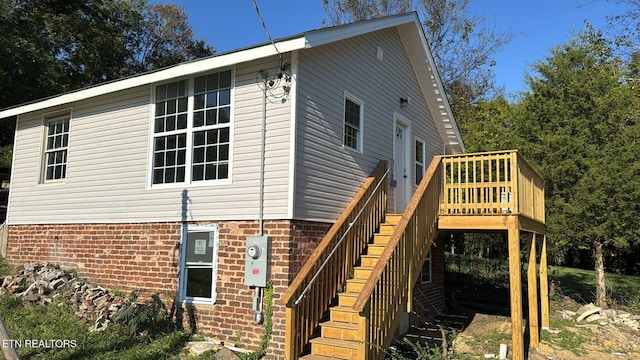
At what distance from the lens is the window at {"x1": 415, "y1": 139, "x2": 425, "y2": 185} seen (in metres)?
12.5

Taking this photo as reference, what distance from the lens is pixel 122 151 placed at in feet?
30.3

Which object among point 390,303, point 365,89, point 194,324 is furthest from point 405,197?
point 194,324

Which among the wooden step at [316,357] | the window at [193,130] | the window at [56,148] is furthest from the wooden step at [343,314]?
the window at [56,148]

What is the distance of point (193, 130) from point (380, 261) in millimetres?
4109

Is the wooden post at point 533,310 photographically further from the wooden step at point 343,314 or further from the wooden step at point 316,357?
the wooden step at point 316,357

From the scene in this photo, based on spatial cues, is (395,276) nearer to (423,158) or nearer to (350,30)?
(350,30)

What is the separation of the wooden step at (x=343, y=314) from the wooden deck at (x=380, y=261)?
0.01 meters

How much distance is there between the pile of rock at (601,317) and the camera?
12266mm

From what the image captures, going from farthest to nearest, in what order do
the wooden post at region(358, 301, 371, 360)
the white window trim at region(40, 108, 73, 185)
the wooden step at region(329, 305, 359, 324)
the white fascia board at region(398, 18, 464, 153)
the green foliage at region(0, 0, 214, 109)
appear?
1. the green foliage at region(0, 0, 214, 109)
2. the white fascia board at region(398, 18, 464, 153)
3. the white window trim at region(40, 108, 73, 185)
4. the wooden step at region(329, 305, 359, 324)
5. the wooden post at region(358, 301, 371, 360)

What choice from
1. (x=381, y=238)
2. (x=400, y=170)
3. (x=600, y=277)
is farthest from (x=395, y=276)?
(x=600, y=277)

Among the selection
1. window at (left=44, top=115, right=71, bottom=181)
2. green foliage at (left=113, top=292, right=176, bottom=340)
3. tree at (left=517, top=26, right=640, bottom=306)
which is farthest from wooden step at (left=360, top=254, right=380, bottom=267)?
tree at (left=517, top=26, right=640, bottom=306)

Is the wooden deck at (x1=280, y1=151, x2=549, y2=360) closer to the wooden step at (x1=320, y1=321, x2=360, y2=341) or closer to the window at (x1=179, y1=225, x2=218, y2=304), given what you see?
the wooden step at (x1=320, y1=321, x2=360, y2=341)

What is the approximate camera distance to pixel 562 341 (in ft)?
34.1

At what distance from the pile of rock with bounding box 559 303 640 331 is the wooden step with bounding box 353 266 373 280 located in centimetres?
753
